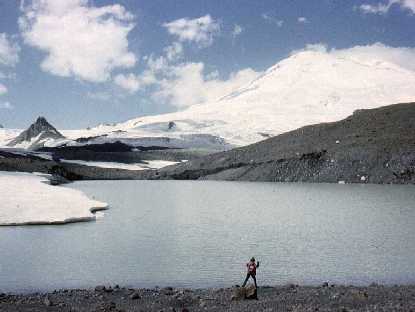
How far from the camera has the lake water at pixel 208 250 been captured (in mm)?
25531

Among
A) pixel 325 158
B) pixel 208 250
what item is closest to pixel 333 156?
pixel 325 158

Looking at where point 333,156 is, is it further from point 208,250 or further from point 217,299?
point 217,299

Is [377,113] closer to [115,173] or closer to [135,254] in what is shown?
[115,173]

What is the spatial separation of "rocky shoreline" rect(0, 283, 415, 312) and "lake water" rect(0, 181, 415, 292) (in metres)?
1.89

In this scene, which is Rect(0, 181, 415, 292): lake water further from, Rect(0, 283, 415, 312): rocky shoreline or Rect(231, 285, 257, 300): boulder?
Rect(231, 285, 257, 300): boulder

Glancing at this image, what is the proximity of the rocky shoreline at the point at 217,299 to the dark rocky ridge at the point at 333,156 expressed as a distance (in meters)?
93.5

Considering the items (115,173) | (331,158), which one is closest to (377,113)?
(331,158)

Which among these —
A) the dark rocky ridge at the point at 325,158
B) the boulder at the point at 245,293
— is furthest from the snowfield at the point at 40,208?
the dark rocky ridge at the point at 325,158

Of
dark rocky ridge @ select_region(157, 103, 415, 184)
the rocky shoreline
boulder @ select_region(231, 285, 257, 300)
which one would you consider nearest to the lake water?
the rocky shoreline

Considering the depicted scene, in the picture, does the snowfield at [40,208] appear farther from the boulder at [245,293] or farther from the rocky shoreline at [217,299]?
the boulder at [245,293]

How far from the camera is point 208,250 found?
32.0 meters

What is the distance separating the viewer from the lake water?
25531 millimetres

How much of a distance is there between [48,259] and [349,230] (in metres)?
22.0

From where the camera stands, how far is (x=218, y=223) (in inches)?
1797
